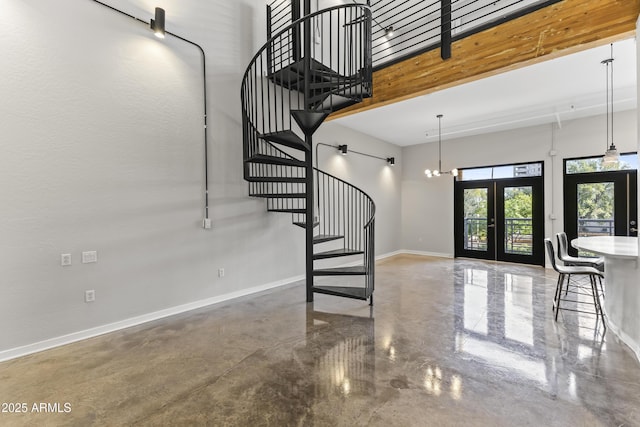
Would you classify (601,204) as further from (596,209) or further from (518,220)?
(518,220)

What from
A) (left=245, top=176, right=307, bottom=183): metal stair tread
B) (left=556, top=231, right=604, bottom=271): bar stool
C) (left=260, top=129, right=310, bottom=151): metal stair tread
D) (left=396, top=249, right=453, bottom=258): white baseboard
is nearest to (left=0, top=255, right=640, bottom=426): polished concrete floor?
(left=556, top=231, right=604, bottom=271): bar stool

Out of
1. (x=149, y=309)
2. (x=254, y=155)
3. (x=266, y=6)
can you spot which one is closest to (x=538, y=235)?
(x=254, y=155)

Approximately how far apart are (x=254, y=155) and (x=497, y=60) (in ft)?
10.0

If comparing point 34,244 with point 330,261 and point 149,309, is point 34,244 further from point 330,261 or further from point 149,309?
point 330,261

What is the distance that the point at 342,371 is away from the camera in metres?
2.36

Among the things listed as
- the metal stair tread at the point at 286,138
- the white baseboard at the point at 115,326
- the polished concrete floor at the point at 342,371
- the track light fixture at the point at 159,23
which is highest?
the track light fixture at the point at 159,23

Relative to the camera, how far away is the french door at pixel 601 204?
547cm

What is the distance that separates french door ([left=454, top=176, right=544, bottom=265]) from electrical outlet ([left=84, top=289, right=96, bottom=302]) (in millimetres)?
7672

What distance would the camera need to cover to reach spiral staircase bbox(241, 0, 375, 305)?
12.4 feet

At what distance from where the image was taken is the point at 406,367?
2412 millimetres

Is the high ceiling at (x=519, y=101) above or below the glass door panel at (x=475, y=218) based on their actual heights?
above

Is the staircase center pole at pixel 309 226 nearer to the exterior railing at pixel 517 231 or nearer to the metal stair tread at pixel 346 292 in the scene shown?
the metal stair tread at pixel 346 292

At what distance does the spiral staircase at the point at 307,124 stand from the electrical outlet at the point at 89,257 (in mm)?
1963

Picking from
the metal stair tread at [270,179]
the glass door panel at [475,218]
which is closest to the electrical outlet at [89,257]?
the metal stair tread at [270,179]
